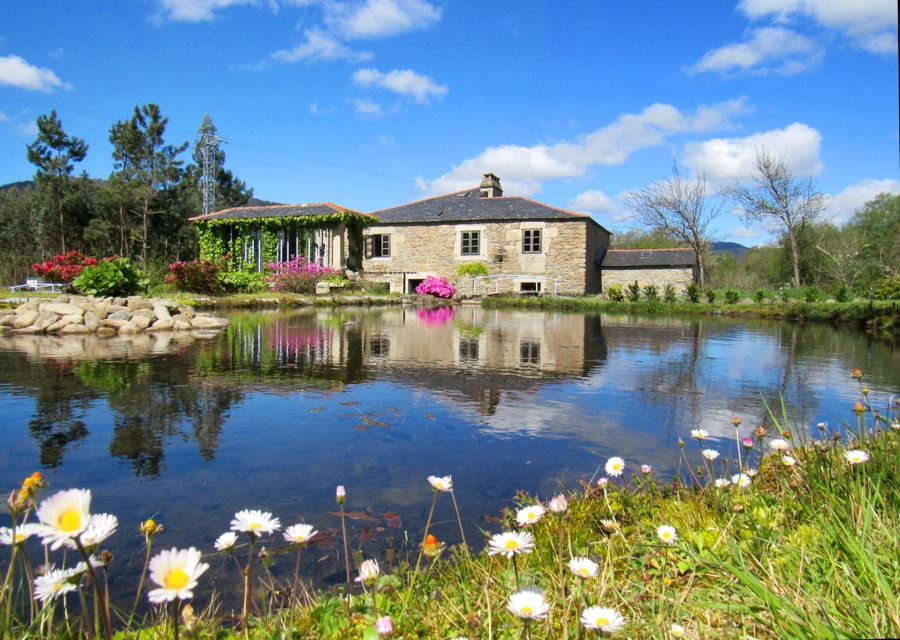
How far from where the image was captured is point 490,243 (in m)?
28.9

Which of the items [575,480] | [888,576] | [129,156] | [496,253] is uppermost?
[129,156]

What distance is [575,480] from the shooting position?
10.1 ft

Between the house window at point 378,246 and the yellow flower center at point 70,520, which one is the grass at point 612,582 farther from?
the house window at point 378,246

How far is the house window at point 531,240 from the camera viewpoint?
28.2 meters

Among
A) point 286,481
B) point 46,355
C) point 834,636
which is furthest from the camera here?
point 46,355

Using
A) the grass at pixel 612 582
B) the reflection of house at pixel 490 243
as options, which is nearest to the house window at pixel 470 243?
the reflection of house at pixel 490 243

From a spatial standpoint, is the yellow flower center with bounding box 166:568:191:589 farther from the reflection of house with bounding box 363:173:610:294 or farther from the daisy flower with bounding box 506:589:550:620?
the reflection of house with bounding box 363:173:610:294

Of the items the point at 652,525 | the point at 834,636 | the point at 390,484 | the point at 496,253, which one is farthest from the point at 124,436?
the point at 496,253

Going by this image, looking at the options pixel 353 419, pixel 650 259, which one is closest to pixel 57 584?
pixel 353 419

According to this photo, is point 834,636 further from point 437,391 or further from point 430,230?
point 430,230

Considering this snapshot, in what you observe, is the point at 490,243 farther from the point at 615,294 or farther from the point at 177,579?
the point at 177,579

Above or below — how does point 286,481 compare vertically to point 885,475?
below

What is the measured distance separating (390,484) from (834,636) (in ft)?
7.26

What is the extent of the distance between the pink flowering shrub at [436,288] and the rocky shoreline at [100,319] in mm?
16795
